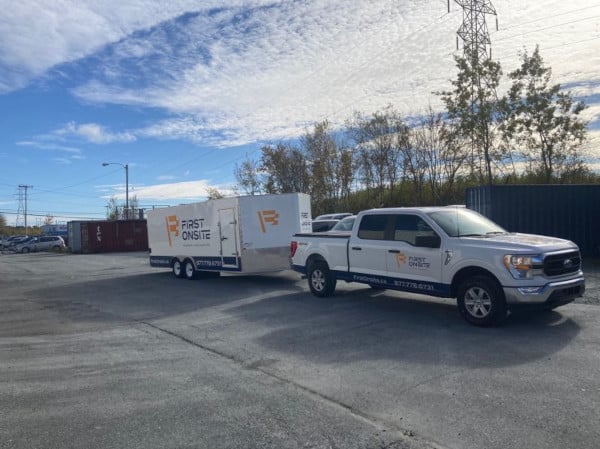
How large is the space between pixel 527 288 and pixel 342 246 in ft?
14.0

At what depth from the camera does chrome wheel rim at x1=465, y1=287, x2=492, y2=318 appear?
799cm

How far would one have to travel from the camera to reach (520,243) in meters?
7.93

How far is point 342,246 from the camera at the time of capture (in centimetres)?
1104

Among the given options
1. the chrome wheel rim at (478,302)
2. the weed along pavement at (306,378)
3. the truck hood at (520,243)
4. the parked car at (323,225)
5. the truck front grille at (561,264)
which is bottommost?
the weed along pavement at (306,378)

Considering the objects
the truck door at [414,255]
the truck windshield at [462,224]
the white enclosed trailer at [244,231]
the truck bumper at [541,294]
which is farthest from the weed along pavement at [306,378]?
the white enclosed trailer at [244,231]

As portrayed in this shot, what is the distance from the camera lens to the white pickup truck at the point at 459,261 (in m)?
7.71

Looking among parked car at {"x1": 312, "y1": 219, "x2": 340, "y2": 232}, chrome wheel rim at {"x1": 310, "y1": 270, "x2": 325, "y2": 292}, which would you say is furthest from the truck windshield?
parked car at {"x1": 312, "y1": 219, "x2": 340, "y2": 232}

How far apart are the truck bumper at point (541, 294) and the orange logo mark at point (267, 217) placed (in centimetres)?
880

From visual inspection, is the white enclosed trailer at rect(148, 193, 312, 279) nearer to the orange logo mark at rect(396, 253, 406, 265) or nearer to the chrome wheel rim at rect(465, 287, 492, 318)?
the orange logo mark at rect(396, 253, 406, 265)

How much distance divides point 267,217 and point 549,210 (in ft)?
33.2

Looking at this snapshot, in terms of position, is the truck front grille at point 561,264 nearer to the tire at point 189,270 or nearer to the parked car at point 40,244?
the tire at point 189,270

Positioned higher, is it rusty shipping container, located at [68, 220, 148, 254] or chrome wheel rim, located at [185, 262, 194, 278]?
rusty shipping container, located at [68, 220, 148, 254]

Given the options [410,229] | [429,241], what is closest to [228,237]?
[410,229]

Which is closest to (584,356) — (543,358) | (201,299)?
(543,358)
